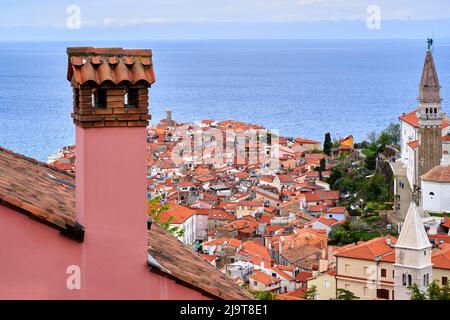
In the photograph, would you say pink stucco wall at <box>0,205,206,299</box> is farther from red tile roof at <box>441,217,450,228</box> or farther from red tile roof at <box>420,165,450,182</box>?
red tile roof at <box>420,165,450,182</box>

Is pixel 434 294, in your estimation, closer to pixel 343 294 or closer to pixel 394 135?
pixel 343 294

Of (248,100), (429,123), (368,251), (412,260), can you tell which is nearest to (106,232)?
(412,260)

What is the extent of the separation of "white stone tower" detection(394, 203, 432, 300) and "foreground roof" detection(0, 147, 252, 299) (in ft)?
65.0

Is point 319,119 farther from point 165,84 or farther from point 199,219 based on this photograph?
point 199,219

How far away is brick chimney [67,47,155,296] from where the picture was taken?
4629 millimetres

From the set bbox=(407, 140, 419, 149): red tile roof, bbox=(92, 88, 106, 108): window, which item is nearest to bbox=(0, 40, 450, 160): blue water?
bbox=(407, 140, 419, 149): red tile roof

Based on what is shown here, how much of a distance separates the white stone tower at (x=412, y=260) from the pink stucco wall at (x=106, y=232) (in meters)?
21.8

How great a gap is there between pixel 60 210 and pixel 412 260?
22.2 meters

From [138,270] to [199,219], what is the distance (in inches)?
1503

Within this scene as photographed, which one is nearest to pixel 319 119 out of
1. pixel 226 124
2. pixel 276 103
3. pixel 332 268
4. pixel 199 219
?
pixel 276 103

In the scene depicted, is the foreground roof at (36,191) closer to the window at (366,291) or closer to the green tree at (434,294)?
the green tree at (434,294)

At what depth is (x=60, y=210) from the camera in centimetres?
497

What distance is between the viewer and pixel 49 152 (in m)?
59.2

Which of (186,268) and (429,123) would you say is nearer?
(186,268)
